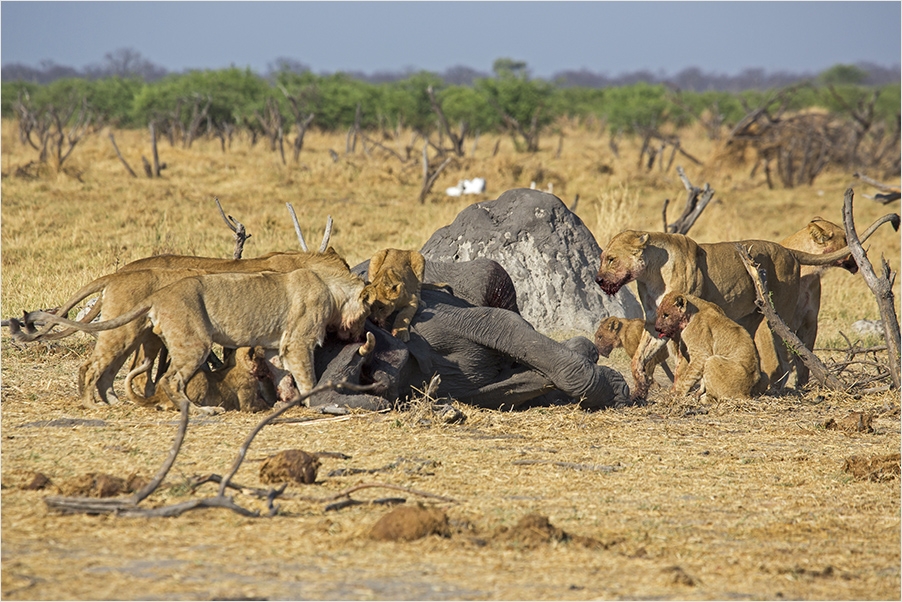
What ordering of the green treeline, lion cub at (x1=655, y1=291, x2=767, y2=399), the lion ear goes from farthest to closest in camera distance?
1. the green treeline
2. lion cub at (x1=655, y1=291, x2=767, y2=399)
3. the lion ear

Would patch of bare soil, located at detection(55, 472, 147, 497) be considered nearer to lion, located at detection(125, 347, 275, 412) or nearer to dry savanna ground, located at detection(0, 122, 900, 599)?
dry savanna ground, located at detection(0, 122, 900, 599)

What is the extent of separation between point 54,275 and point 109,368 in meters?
6.06

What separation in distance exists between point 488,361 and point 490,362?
0.09 ft

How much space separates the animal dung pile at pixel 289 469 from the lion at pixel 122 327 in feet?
5.48

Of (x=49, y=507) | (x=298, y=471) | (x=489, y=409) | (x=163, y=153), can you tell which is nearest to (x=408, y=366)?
(x=489, y=409)

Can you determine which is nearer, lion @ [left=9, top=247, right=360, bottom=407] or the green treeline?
lion @ [left=9, top=247, right=360, bottom=407]

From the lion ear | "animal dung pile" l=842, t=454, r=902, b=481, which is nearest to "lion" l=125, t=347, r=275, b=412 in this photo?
the lion ear

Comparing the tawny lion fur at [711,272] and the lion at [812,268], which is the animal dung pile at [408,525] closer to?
the tawny lion fur at [711,272]

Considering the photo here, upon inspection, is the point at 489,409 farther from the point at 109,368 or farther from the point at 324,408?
the point at 109,368

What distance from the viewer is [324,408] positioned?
20.8 ft

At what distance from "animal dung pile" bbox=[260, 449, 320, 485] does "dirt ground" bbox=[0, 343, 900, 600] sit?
43mm

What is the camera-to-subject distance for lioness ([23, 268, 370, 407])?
5.96m

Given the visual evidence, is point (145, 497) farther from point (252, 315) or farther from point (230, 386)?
point (230, 386)

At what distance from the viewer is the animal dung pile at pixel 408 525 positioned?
4164 mm
